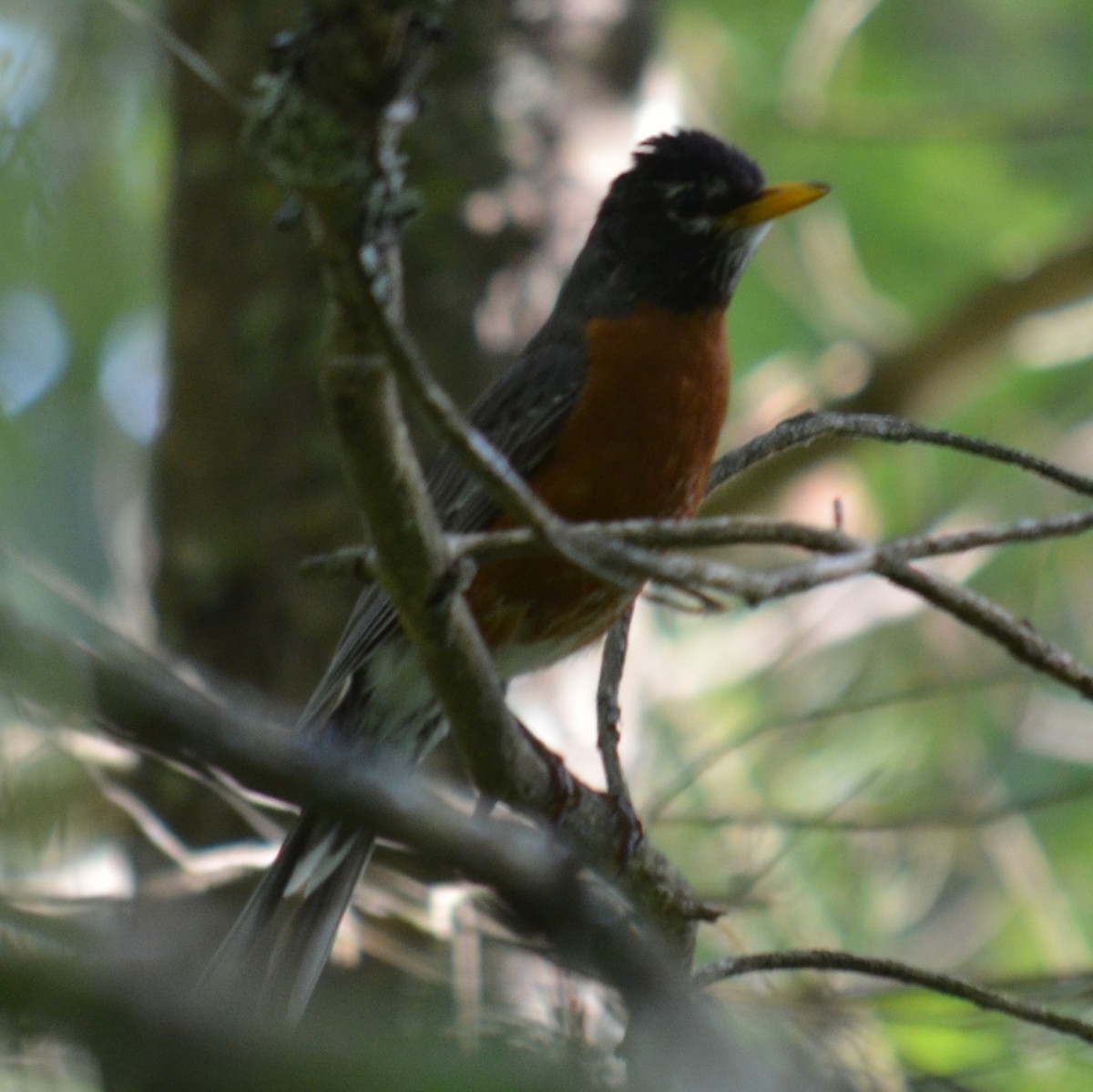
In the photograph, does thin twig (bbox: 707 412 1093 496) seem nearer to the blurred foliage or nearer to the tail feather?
the blurred foliage

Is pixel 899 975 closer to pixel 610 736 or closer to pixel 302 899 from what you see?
pixel 610 736

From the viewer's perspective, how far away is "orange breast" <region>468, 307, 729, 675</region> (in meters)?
3.85

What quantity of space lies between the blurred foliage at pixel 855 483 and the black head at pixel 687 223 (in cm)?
66

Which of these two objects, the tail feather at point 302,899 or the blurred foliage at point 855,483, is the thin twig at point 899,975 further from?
the tail feather at point 302,899

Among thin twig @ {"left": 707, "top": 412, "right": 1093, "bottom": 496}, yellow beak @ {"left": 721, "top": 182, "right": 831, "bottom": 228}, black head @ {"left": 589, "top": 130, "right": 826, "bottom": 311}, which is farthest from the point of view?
black head @ {"left": 589, "top": 130, "right": 826, "bottom": 311}

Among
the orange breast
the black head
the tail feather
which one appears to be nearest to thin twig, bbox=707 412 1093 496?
the orange breast

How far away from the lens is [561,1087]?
903 mm

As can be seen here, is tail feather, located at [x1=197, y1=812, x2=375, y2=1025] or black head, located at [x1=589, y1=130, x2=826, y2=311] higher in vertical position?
black head, located at [x1=589, y1=130, x2=826, y2=311]

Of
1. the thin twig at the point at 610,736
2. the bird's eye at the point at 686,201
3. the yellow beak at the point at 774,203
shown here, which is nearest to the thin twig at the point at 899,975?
the thin twig at the point at 610,736

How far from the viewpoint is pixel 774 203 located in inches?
170

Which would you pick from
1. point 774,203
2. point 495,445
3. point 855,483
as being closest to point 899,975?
point 495,445

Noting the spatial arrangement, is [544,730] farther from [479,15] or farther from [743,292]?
[743,292]

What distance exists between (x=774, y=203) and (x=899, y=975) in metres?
2.53

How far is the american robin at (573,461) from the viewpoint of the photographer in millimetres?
3721
